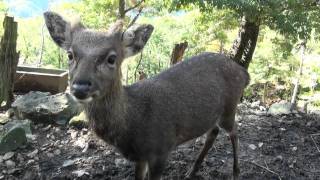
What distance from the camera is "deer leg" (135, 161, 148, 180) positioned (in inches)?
225

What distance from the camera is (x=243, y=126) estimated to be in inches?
329

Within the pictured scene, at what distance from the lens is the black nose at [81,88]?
4426 millimetres

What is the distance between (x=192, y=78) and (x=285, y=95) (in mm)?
21036

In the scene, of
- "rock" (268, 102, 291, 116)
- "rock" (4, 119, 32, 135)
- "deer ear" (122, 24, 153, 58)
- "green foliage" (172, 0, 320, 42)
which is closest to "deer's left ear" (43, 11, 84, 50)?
"deer ear" (122, 24, 153, 58)

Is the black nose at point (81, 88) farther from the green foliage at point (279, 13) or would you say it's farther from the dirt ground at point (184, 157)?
the green foliage at point (279, 13)

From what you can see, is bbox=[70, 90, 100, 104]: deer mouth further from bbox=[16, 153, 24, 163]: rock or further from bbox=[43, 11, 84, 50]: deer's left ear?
bbox=[16, 153, 24, 163]: rock

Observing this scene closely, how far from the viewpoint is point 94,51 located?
4785 millimetres

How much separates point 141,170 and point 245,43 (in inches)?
268

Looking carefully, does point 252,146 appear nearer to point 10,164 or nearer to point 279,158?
point 279,158

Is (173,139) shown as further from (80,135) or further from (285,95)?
(285,95)

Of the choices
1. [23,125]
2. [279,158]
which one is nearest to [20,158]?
[23,125]

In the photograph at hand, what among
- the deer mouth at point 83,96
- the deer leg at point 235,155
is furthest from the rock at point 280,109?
the deer mouth at point 83,96

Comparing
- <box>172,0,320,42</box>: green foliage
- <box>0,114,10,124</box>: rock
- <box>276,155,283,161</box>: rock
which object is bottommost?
<box>0,114,10,124</box>: rock

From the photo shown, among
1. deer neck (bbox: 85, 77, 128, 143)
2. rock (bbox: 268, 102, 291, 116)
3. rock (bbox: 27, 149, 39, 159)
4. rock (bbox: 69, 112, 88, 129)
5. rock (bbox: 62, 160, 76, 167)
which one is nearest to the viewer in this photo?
deer neck (bbox: 85, 77, 128, 143)
